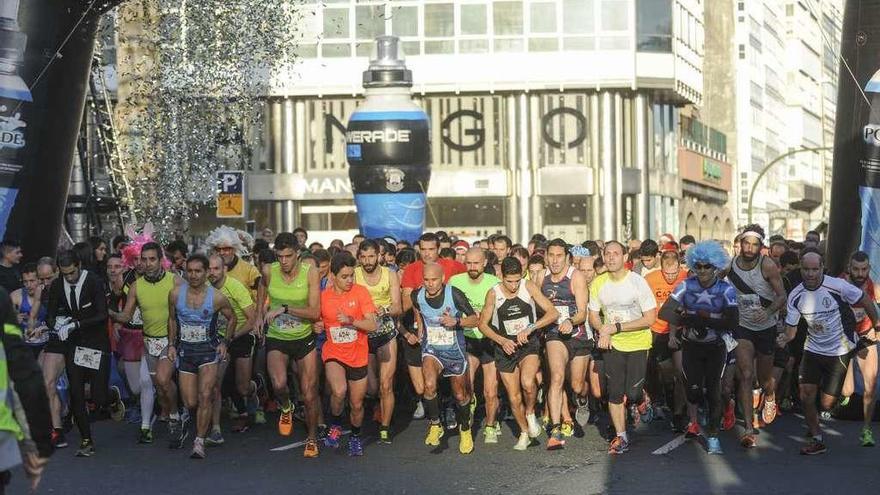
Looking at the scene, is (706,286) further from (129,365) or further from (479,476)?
(129,365)

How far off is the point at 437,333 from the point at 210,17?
17617 millimetres

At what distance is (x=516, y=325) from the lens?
13.4 metres

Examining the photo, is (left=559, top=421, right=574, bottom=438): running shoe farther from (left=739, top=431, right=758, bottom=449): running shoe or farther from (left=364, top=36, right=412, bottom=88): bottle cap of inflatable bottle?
(left=364, top=36, right=412, bottom=88): bottle cap of inflatable bottle

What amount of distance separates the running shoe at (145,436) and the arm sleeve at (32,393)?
8.35 metres

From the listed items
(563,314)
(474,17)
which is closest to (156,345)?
(563,314)

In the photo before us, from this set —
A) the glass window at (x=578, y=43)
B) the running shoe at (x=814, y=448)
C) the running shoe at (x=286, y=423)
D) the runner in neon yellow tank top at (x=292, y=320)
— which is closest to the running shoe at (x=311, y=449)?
the runner in neon yellow tank top at (x=292, y=320)

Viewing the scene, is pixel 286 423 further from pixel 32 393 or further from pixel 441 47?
pixel 441 47

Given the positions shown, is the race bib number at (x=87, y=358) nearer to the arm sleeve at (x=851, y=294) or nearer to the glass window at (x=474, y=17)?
the arm sleeve at (x=851, y=294)

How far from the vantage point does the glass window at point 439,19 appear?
56188 millimetres

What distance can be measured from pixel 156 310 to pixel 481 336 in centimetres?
259

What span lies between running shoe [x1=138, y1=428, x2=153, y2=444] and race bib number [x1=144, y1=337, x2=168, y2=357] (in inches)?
26.1

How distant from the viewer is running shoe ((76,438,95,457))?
12898mm

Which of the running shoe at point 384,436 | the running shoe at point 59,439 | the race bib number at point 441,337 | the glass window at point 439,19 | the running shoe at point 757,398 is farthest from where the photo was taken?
the glass window at point 439,19

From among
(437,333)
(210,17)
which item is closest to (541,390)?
(437,333)
